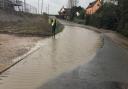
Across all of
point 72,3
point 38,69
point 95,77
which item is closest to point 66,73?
point 95,77

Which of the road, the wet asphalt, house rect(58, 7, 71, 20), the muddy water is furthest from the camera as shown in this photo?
house rect(58, 7, 71, 20)

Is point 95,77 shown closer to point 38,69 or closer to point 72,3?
point 38,69

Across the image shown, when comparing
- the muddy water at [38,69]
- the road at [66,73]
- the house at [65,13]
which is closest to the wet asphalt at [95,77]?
the road at [66,73]

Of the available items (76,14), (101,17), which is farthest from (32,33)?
(76,14)

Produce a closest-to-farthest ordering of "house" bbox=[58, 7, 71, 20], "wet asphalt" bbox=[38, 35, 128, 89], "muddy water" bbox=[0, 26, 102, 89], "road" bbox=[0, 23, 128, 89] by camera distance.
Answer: "wet asphalt" bbox=[38, 35, 128, 89] → "road" bbox=[0, 23, 128, 89] → "muddy water" bbox=[0, 26, 102, 89] → "house" bbox=[58, 7, 71, 20]

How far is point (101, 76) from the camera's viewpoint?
41.5ft

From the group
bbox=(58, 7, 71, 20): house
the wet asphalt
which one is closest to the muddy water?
the wet asphalt

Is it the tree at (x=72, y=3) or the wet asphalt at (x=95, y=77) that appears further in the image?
the tree at (x=72, y=3)

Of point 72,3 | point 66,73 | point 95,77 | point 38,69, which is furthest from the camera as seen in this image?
point 72,3

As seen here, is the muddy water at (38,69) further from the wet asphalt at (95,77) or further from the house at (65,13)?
the house at (65,13)

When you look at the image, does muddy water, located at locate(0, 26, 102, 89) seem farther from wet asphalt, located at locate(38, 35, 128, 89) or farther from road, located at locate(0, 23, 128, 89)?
wet asphalt, located at locate(38, 35, 128, 89)

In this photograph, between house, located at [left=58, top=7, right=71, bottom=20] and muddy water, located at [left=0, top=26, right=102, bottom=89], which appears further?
house, located at [left=58, top=7, right=71, bottom=20]

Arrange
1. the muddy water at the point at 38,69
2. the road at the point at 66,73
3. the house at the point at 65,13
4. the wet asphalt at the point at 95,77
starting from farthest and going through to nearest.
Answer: the house at the point at 65,13
the muddy water at the point at 38,69
the road at the point at 66,73
the wet asphalt at the point at 95,77

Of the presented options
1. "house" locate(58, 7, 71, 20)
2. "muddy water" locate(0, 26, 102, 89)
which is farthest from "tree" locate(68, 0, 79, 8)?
"muddy water" locate(0, 26, 102, 89)
